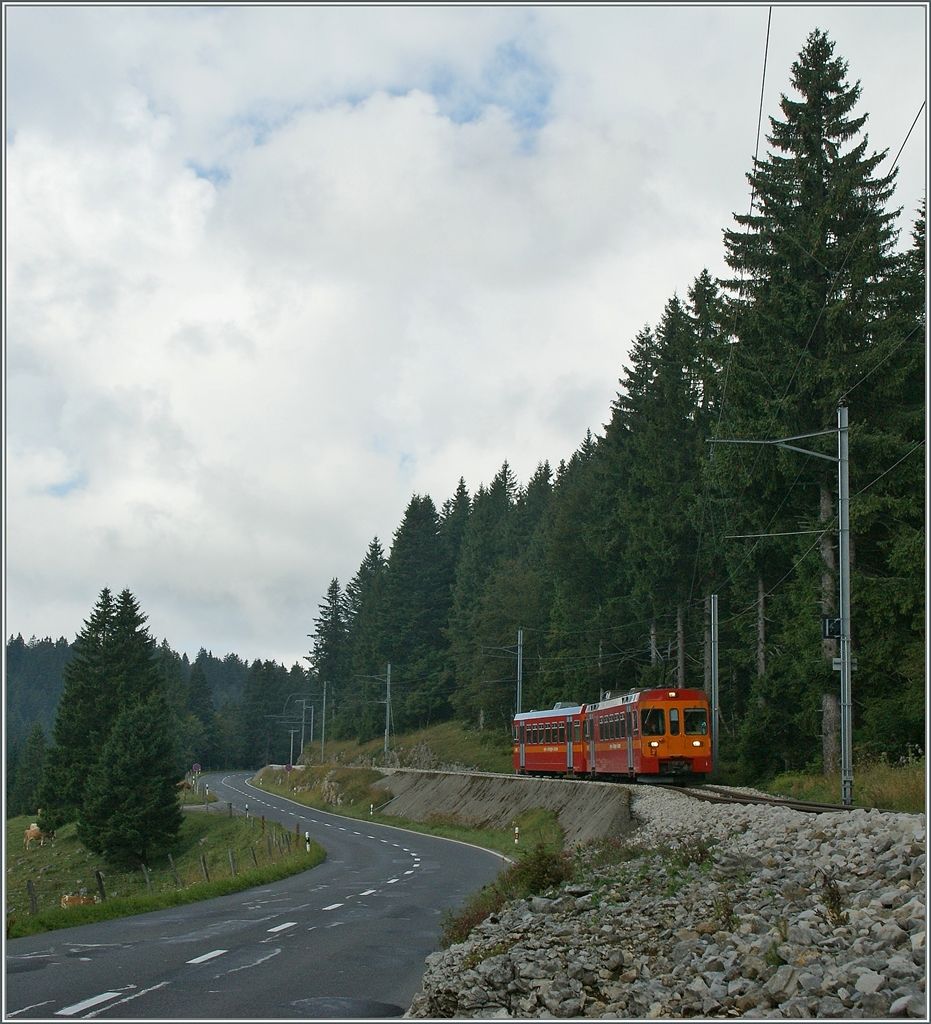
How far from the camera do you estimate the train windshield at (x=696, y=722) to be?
112 feet

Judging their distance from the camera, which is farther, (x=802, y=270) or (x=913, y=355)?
(x=802, y=270)

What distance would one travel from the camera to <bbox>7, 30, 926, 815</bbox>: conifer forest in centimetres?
3100

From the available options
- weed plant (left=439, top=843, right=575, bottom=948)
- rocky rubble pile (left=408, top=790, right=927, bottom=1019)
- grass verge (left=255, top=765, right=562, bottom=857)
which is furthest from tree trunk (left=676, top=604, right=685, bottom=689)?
rocky rubble pile (left=408, top=790, right=927, bottom=1019)

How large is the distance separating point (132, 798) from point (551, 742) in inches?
971

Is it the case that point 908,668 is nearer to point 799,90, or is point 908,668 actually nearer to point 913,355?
point 913,355

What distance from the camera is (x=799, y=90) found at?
35219 mm

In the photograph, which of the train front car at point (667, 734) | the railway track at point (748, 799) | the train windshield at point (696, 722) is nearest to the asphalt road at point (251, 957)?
the railway track at point (748, 799)

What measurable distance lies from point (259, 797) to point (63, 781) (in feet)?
88.6

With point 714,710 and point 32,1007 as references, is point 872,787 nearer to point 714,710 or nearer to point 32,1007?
point 714,710

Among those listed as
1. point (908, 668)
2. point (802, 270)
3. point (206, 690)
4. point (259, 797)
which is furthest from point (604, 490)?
point (206, 690)

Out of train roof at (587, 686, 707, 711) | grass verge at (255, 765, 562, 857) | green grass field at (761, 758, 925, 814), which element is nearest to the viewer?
green grass field at (761, 758, 925, 814)

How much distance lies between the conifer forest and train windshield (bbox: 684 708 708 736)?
2830 millimetres

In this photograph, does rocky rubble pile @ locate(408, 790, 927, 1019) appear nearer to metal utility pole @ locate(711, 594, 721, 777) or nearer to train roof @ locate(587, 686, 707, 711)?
train roof @ locate(587, 686, 707, 711)

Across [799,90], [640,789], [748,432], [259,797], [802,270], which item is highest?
[799,90]
